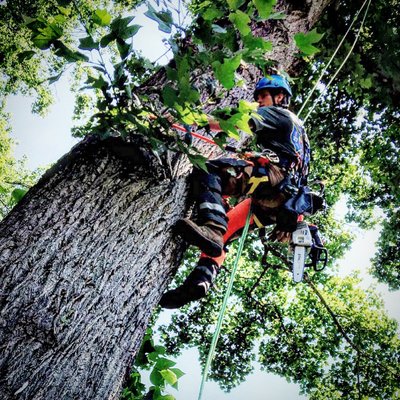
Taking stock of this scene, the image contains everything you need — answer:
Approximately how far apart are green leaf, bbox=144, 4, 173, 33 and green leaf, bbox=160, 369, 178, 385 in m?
1.89

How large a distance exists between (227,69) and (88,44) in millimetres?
454

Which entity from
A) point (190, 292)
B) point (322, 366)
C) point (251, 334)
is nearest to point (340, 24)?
point (190, 292)

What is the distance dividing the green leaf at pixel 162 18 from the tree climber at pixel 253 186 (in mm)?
732

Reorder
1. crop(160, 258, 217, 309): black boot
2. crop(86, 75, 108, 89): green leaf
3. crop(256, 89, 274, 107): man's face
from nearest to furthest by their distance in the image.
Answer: crop(86, 75, 108, 89): green leaf < crop(160, 258, 217, 309): black boot < crop(256, 89, 274, 107): man's face

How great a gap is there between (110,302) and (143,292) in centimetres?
18

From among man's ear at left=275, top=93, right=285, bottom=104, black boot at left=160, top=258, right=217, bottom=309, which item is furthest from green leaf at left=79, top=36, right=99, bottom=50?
man's ear at left=275, top=93, right=285, bottom=104

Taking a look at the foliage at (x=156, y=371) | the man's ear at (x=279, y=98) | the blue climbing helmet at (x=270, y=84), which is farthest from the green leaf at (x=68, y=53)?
the man's ear at (x=279, y=98)

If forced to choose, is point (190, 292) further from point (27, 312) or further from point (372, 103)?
point (372, 103)

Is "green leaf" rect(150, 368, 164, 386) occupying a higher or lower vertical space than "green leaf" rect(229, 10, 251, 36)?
lower

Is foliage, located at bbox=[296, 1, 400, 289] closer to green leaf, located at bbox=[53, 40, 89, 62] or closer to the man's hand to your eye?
the man's hand

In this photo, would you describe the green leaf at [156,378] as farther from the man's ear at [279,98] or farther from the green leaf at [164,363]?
the man's ear at [279,98]

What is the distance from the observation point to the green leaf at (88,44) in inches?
41.0

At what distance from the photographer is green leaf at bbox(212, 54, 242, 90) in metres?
1.05

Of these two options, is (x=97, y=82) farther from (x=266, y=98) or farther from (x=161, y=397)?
(x=266, y=98)
